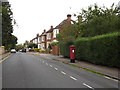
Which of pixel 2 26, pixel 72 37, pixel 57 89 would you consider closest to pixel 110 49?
pixel 57 89

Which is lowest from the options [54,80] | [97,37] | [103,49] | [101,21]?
[54,80]

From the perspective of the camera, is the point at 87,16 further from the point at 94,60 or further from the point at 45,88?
the point at 45,88

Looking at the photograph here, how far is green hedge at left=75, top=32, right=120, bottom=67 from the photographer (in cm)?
1300

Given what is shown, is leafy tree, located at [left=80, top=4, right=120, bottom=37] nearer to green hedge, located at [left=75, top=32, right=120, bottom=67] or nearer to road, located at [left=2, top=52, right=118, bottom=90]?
green hedge, located at [left=75, top=32, right=120, bottom=67]

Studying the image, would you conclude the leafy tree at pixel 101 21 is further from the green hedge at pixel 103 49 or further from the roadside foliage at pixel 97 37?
the green hedge at pixel 103 49

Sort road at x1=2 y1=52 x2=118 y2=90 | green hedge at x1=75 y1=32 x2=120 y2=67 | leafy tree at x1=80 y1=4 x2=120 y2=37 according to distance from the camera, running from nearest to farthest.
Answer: road at x1=2 y1=52 x2=118 y2=90, green hedge at x1=75 y1=32 x2=120 y2=67, leafy tree at x1=80 y1=4 x2=120 y2=37

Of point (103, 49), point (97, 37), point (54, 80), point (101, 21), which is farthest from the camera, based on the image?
point (101, 21)

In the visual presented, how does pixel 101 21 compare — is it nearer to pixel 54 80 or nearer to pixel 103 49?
pixel 103 49

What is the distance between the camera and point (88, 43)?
60.9 ft

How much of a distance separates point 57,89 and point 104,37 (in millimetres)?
9109

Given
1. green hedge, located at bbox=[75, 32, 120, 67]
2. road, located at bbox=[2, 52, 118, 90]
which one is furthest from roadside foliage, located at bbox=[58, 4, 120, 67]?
road, located at bbox=[2, 52, 118, 90]

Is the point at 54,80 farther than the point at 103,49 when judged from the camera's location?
No

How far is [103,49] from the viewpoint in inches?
591

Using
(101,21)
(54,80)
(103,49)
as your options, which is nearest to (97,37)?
(103,49)
